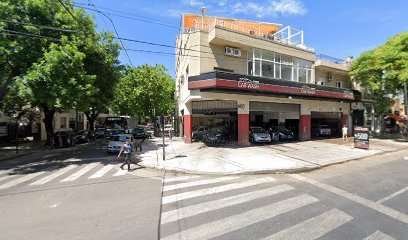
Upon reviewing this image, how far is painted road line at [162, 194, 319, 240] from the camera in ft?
24.1

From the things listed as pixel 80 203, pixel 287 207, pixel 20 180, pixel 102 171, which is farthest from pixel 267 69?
pixel 80 203

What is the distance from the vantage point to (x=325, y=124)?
37344mm

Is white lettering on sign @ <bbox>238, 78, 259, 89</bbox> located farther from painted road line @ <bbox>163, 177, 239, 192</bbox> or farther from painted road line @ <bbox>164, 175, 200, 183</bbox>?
painted road line @ <bbox>163, 177, 239, 192</bbox>

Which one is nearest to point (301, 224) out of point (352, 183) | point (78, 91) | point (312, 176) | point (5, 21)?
point (352, 183)

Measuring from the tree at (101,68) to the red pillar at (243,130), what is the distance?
10.8 m

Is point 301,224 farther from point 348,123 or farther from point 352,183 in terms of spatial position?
point 348,123

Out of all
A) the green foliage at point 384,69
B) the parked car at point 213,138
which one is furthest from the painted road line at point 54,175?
the green foliage at point 384,69

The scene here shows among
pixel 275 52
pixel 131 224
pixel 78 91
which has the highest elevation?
pixel 275 52

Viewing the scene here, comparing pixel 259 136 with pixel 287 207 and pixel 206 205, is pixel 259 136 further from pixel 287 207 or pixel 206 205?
pixel 206 205

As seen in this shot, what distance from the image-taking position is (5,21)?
57.8 ft

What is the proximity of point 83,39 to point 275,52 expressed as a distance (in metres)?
15.7

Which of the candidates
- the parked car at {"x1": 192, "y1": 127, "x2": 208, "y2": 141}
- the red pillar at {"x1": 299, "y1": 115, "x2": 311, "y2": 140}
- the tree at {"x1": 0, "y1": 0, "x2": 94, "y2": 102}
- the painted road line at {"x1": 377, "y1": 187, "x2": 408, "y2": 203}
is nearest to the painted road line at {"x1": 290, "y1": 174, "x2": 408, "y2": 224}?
the painted road line at {"x1": 377, "y1": 187, "x2": 408, "y2": 203}

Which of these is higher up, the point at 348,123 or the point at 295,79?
the point at 295,79

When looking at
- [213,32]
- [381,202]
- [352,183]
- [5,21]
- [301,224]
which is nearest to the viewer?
[301,224]
